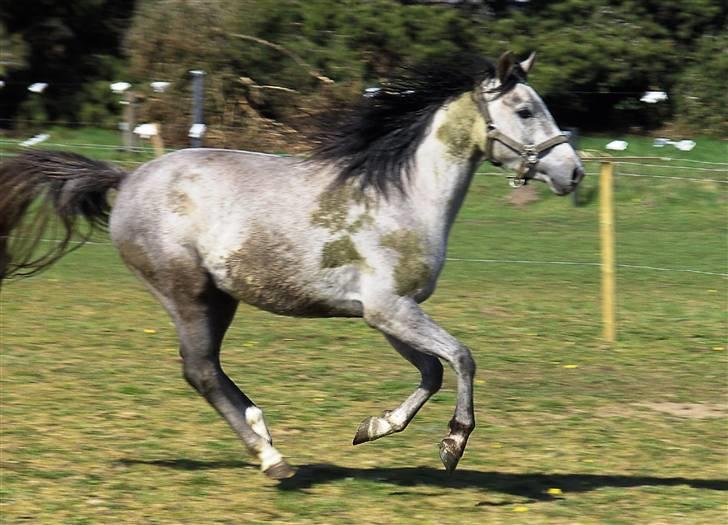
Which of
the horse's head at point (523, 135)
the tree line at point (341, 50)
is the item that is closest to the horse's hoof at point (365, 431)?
the horse's head at point (523, 135)

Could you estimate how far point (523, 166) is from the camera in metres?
6.31

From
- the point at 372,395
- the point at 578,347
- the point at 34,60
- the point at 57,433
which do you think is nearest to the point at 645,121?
the point at 34,60

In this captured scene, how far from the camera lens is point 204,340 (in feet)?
21.3

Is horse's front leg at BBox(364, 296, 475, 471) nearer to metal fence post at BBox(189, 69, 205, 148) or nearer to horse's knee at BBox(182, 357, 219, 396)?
horse's knee at BBox(182, 357, 219, 396)

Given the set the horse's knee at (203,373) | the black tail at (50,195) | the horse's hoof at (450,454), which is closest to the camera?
the horse's hoof at (450,454)

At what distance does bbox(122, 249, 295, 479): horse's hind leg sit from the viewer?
20.9ft

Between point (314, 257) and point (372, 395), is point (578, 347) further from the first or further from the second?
point (314, 257)

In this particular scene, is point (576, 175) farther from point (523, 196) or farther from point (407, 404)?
point (523, 196)

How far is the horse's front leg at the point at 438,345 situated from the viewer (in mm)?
6043

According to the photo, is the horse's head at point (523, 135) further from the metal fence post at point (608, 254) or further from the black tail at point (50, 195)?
the metal fence post at point (608, 254)

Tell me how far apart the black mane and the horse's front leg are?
59 cm

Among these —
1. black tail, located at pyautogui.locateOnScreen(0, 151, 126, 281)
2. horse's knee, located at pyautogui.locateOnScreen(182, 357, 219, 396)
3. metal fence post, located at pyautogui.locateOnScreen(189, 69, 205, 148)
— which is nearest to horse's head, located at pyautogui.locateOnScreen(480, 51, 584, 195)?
horse's knee, located at pyautogui.locateOnScreen(182, 357, 219, 396)

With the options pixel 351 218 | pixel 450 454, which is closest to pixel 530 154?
pixel 351 218

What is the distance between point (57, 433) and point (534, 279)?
698 cm
